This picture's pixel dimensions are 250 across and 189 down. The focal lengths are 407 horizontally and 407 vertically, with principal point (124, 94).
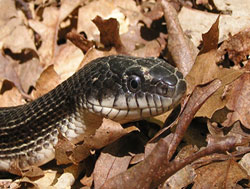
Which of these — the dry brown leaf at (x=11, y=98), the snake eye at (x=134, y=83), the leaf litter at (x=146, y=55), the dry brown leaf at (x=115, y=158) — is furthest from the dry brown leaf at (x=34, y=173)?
the dry brown leaf at (x=11, y=98)

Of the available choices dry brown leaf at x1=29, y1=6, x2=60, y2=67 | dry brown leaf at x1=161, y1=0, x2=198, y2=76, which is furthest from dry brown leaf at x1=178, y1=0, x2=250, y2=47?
dry brown leaf at x1=29, y1=6, x2=60, y2=67

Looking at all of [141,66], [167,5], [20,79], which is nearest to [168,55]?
[167,5]

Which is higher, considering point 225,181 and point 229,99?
point 229,99

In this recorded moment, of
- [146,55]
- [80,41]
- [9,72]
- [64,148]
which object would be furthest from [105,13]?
[64,148]

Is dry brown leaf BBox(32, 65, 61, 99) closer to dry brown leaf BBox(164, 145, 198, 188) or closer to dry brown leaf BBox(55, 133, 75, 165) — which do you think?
dry brown leaf BBox(55, 133, 75, 165)

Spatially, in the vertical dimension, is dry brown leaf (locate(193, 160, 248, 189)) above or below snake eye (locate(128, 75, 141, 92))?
below

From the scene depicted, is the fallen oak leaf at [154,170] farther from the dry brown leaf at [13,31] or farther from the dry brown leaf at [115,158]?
the dry brown leaf at [13,31]

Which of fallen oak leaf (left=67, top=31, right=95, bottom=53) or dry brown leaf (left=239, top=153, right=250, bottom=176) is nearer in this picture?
dry brown leaf (left=239, top=153, right=250, bottom=176)

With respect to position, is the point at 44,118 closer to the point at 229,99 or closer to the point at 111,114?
the point at 111,114
